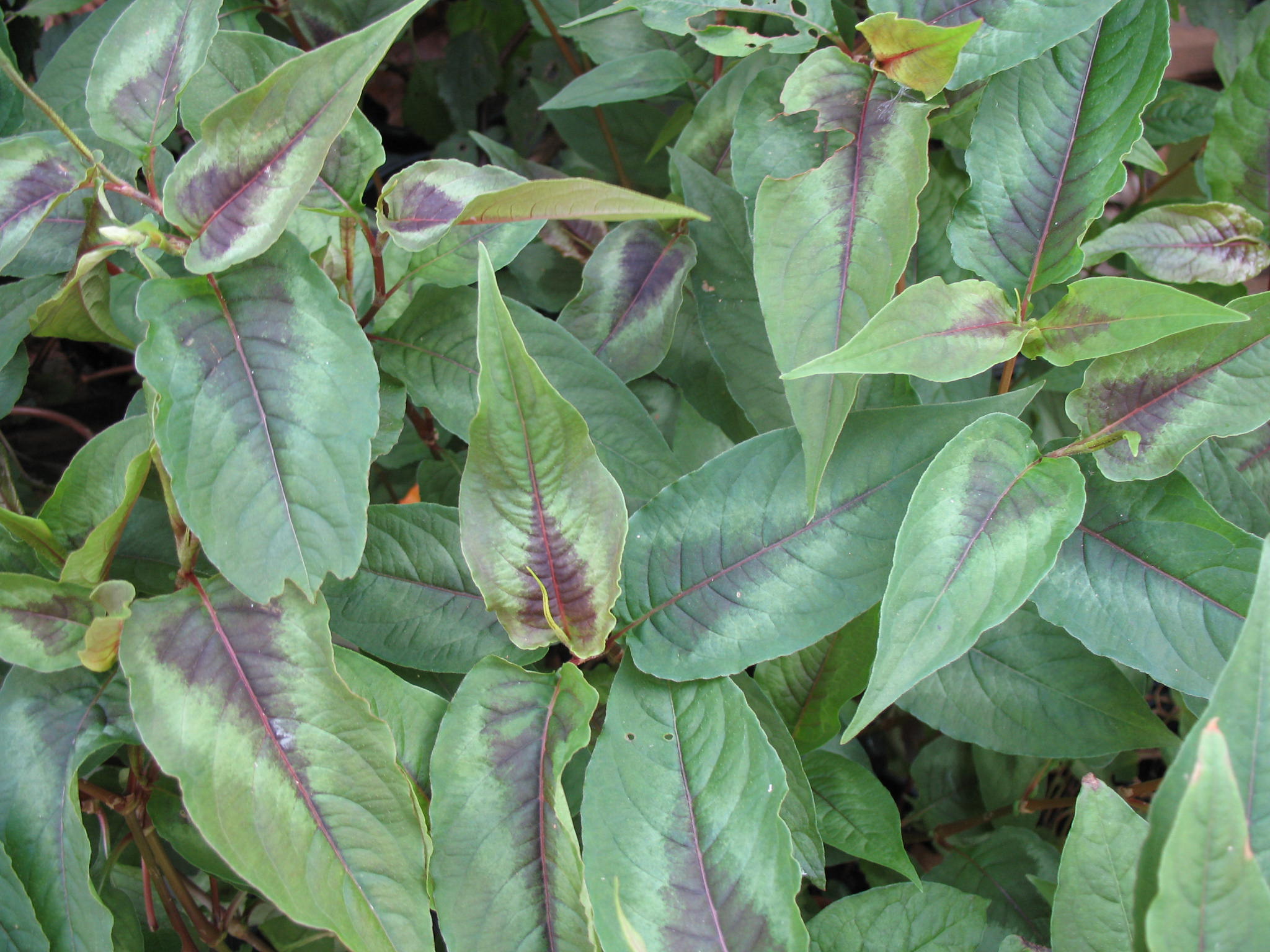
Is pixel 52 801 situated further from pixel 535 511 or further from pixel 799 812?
pixel 799 812

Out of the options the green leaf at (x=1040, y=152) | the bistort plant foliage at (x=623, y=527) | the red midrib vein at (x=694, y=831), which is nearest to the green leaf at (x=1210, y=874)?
the bistort plant foliage at (x=623, y=527)

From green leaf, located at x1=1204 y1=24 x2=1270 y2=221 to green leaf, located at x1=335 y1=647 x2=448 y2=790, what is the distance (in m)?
0.88

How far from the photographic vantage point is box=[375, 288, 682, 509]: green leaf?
28.0 inches

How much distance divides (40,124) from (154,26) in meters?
0.33

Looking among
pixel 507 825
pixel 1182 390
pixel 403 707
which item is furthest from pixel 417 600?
pixel 1182 390

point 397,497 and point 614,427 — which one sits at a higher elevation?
point 614,427

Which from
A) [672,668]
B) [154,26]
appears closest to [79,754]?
[672,668]

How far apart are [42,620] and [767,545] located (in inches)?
19.8

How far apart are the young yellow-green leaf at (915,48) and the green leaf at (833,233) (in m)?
0.02

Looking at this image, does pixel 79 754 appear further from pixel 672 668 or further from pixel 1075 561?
pixel 1075 561

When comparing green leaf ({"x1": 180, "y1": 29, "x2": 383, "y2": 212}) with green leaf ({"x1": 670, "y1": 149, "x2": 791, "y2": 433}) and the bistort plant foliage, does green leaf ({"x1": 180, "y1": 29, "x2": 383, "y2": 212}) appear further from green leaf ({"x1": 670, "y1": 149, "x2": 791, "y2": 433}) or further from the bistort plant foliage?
green leaf ({"x1": 670, "y1": 149, "x2": 791, "y2": 433})

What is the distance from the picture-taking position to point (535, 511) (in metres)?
0.60

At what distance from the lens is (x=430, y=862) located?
57 centimetres

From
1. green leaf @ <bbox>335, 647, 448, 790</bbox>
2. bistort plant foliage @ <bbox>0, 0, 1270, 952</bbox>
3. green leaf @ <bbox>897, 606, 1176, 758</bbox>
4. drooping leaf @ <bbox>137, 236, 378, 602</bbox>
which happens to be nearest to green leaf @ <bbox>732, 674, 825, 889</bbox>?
bistort plant foliage @ <bbox>0, 0, 1270, 952</bbox>
